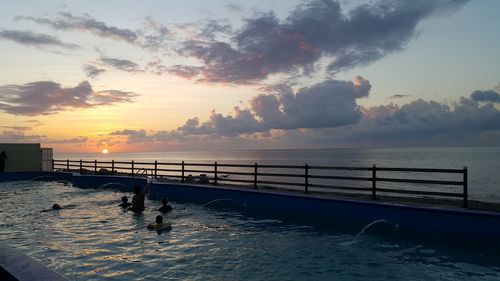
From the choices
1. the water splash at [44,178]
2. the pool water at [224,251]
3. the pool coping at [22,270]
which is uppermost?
the pool coping at [22,270]

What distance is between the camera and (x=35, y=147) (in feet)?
115

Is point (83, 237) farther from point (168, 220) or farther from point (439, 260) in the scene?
point (439, 260)

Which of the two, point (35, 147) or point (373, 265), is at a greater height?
point (35, 147)

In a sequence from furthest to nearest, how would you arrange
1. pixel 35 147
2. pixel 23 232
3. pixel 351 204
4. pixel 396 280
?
1. pixel 35 147
2. pixel 351 204
3. pixel 23 232
4. pixel 396 280

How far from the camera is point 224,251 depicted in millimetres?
9820

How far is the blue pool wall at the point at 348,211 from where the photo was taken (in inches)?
432

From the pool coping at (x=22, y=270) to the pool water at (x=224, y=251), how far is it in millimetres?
2990

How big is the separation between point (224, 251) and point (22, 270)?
227 inches

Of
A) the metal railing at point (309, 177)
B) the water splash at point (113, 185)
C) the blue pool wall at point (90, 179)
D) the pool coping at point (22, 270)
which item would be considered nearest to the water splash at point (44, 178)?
the blue pool wall at point (90, 179)

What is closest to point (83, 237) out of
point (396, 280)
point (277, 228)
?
point (277, 228)

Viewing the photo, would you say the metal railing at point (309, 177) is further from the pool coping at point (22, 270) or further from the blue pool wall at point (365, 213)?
the pool coping at point (22, 270)

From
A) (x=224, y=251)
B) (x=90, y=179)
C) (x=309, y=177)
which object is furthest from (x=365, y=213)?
(x=90, y=179)

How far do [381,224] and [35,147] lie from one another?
1336 inches

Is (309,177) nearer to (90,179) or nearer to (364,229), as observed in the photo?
(364,229)
